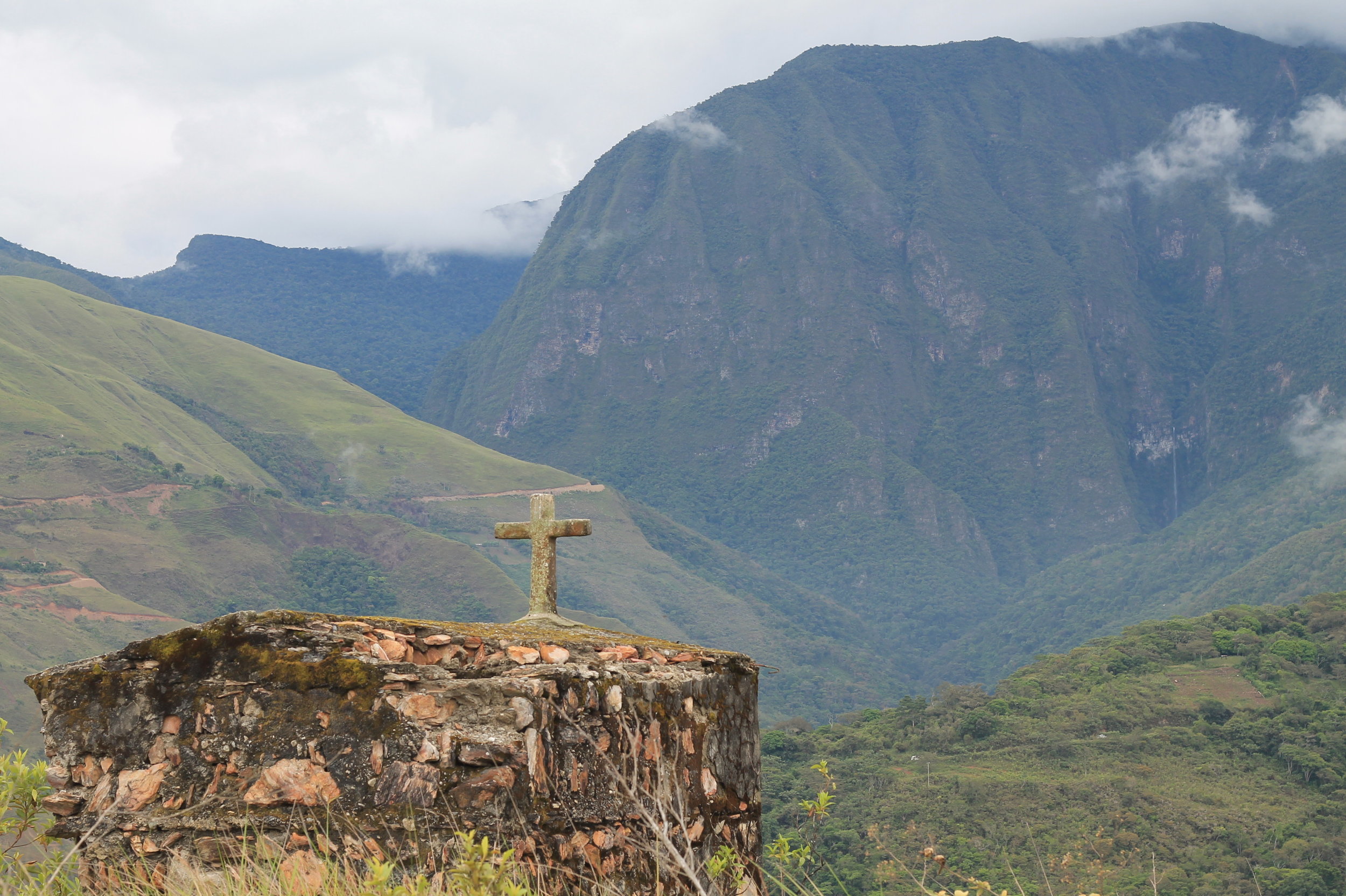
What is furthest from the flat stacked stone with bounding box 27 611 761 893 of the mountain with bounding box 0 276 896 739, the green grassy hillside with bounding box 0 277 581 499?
the green grassy hillside with bounding box 0 277 581 499

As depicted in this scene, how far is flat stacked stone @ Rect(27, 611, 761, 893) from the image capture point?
4.96 m

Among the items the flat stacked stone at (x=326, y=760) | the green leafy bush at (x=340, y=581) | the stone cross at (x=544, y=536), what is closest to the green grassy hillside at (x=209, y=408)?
the green leafy bush at (x=340, y=581)

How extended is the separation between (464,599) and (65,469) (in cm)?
3524

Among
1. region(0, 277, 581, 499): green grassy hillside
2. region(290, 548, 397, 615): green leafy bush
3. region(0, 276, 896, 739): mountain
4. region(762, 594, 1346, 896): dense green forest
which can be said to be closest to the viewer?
region(762, 594, 1346, 896): dense green forest

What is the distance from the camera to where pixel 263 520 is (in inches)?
4596

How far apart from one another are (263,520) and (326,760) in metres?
118

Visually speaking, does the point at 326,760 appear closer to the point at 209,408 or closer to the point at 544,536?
the point at 544,536

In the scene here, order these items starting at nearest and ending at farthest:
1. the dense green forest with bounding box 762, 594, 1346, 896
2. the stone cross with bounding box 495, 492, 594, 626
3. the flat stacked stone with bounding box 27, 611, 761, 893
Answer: the flat stacked stone with bounding box 27, 611, 761, 893 → the stone cross with bounding box 495, 492, 594, 626 → the dense green forest with bounding box 762, 594, 1346, 896

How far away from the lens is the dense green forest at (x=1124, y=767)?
169 feet

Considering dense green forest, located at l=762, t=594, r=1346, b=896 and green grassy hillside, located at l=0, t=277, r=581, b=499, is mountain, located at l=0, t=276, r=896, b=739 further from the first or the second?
dense green forest, located at l=762, t=594, r=1346, b=896

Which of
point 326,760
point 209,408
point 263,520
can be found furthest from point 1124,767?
point 209,408

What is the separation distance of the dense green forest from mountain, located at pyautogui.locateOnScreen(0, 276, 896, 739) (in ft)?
132

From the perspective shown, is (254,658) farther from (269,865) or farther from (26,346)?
(26,346)

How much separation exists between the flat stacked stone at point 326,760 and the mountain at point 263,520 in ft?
180
